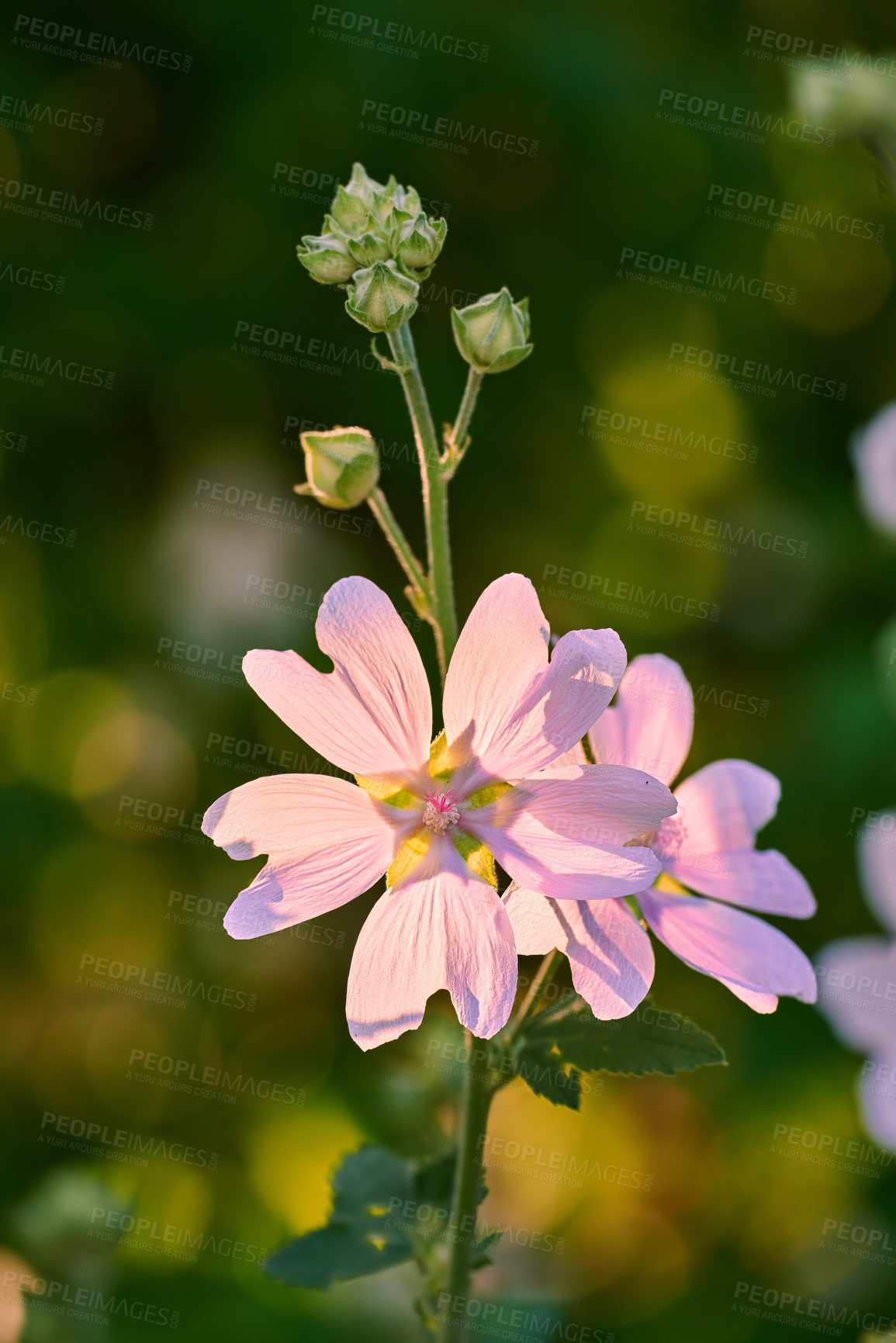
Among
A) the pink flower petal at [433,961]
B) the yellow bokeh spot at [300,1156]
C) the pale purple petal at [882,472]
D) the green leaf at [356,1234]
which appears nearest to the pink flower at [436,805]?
the pink flower petal at [433,961]

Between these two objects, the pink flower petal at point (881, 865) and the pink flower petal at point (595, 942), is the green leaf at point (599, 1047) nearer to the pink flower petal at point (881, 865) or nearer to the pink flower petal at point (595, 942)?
the pink flower petal at point (595, 942)

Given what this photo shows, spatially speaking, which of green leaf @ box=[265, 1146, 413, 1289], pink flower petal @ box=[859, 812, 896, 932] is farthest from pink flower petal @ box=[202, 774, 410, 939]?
pink flower petal @ box=[859, 812, 896, 932]

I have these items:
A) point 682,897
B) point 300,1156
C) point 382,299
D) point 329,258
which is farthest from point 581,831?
point 300,1156

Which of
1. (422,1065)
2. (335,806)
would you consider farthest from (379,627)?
(422,1065)

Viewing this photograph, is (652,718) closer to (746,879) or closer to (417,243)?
(746,879)

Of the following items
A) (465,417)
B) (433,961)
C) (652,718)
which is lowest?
(433,961)

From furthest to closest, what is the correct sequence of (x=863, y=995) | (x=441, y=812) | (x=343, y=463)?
(x=863, y=995) < (x=343, y=463) < (x=441, y=812)

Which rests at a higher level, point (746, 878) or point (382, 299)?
point (382, 299)
